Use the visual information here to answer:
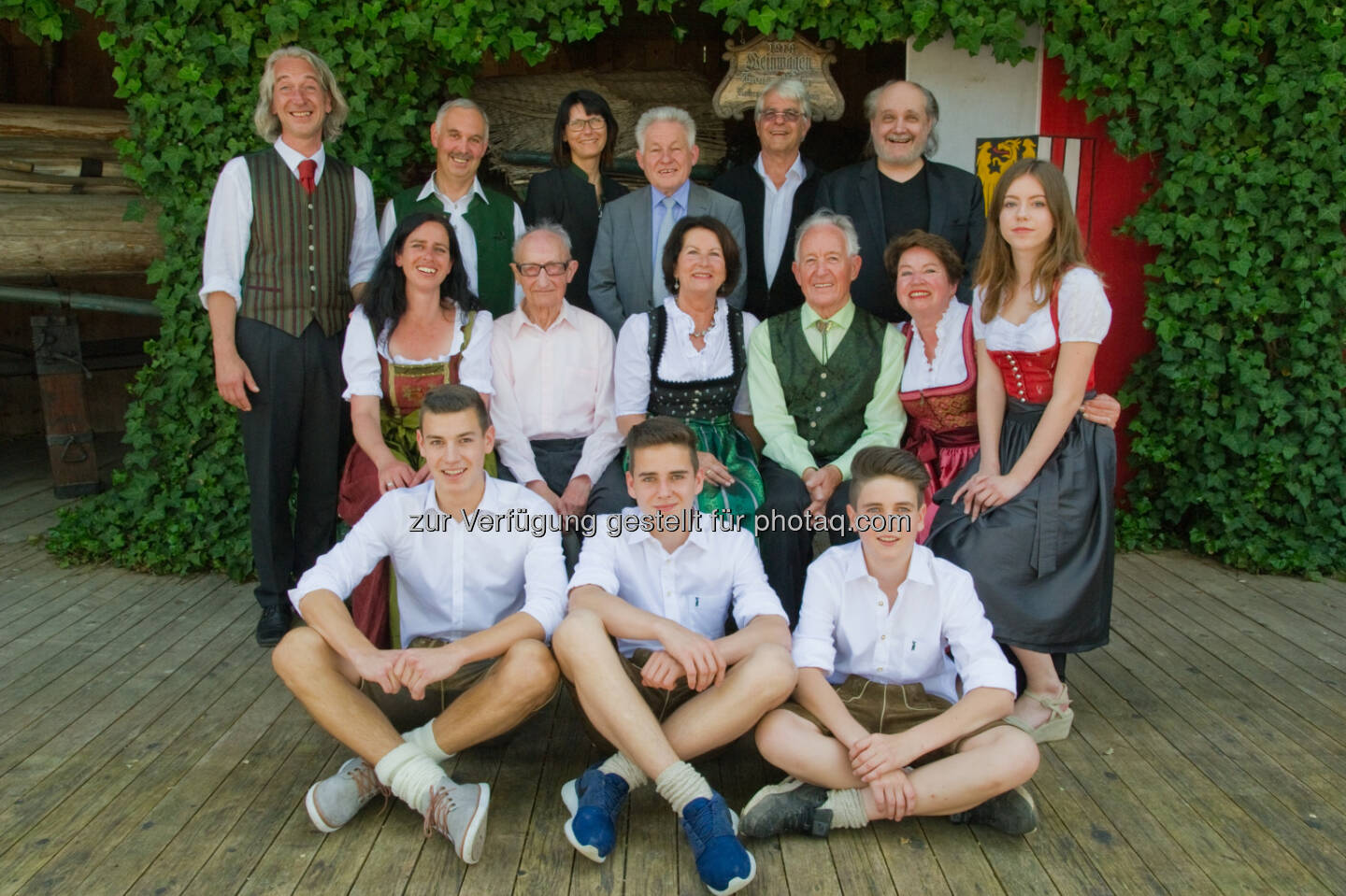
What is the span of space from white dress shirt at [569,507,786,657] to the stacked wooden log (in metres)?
3.12

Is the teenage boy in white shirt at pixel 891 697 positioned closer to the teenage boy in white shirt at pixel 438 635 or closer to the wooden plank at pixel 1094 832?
the wooden plank at pixel 1094 832

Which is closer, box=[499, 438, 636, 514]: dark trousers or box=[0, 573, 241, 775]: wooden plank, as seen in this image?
box=[0, 573, 241, 775]: wooden plank

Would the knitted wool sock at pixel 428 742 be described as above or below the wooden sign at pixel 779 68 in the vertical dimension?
below

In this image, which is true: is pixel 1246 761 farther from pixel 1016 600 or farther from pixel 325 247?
pixel 325 247

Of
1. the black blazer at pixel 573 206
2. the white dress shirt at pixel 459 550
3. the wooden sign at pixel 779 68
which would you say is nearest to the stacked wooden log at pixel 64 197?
the black blazer at pixel 573 206

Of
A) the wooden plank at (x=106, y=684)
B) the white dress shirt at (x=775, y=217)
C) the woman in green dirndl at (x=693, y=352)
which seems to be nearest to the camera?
the wooden plank at (x=106, y=684)

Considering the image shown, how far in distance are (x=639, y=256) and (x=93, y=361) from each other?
4197mm

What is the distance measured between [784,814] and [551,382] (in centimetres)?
154

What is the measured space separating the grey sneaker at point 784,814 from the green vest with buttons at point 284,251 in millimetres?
2095

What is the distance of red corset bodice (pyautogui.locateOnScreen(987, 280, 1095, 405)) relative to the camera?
295 cm

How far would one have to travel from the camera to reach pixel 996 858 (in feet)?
7.55

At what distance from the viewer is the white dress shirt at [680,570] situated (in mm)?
2680

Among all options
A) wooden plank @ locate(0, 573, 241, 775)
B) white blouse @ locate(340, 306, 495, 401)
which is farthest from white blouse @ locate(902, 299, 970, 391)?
wooden plank @ locate(0, 573, 241, 775)

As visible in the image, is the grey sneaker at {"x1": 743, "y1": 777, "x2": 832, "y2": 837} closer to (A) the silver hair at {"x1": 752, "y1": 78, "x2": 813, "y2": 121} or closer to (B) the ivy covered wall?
(A) the silver hair at {"x1": 752, "y1": 78, "x2": 813, "y2": 121}
